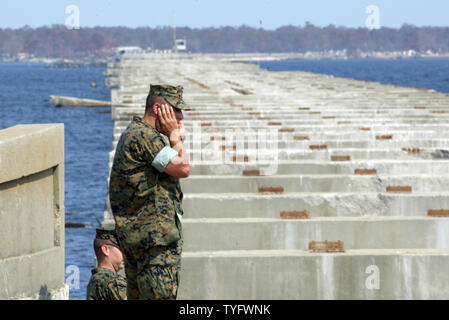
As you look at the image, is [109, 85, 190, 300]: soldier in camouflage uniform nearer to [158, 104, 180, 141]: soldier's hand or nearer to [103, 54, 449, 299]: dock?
[158, 104, 180, 141]: soldier's hand

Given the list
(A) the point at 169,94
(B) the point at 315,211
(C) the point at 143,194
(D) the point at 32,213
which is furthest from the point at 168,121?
(B) the point at 315,211

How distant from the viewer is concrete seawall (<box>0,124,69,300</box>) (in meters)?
8.23

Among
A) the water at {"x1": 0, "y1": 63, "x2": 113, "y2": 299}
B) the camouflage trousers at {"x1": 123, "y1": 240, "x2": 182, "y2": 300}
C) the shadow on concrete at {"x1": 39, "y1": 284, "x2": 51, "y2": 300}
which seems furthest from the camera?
the water at {"x1": 0, "y1": 63, "x2": 113, "y2": 299}

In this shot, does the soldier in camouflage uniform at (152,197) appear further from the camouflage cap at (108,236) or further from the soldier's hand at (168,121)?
the camouflage cap at (108,236)

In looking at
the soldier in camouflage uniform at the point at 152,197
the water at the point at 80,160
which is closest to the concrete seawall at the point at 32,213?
the soldier in camouflage uniform at the point at 152,197

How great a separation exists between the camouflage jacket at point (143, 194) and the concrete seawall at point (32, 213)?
1.69m

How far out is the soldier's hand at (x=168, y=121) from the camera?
22.5 ft

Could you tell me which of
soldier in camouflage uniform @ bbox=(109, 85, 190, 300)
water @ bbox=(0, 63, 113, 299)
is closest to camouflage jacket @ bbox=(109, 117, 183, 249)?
soldier in camouflage uniform @ bbox=(109, 85, 190, 300)

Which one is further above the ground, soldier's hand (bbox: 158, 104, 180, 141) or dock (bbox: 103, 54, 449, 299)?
soldier's hand (bbox: 158, 104, 180, 141)

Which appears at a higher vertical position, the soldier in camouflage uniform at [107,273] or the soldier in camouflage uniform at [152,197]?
the soldier in camouflage uniform at [152,197]

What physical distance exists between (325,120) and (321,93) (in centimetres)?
1545

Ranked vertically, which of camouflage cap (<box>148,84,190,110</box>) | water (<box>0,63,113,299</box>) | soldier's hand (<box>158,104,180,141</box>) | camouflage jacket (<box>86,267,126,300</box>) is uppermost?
camouflage cap (<box>148,84,190,110</box>)

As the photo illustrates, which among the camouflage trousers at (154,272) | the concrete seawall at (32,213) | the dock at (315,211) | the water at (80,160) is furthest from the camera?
the water at (80,160)
